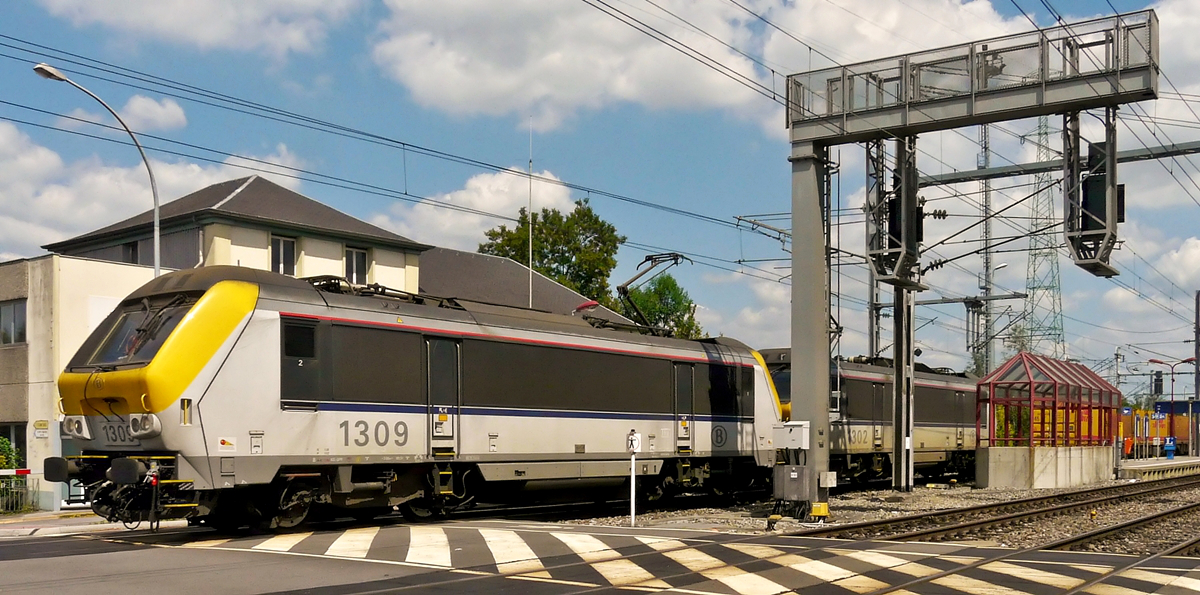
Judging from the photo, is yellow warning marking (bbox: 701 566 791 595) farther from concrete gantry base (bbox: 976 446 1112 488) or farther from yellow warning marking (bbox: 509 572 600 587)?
concrete gantry base (bbox: 976 446 1112 488)

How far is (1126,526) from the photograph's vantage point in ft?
62.2

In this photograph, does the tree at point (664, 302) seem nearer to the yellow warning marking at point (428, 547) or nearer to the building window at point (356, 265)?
the building window at point (356, 265)

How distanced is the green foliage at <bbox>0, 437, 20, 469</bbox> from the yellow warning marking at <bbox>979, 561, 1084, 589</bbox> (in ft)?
67.8

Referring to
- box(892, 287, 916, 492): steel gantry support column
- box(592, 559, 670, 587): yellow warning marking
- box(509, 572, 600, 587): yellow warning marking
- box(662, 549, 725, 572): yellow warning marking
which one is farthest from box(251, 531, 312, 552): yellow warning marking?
box(892, 287, 916, 492): steel gantry support column

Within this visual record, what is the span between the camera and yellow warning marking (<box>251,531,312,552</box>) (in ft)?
45.4

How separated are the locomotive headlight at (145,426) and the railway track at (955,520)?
8.80 metres

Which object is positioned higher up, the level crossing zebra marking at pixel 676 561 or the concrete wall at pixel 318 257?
the concrete wall at pixel 318 257

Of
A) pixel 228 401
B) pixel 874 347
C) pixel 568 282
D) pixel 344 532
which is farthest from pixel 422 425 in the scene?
pixel 568 282

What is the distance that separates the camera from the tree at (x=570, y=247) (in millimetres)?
57969

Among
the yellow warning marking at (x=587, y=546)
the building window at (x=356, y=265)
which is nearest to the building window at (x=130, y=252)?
the building window at (x=356, y=265)

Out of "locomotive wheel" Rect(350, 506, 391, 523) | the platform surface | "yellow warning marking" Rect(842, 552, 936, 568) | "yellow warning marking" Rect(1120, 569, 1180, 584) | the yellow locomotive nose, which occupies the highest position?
the yellow locomotive nose

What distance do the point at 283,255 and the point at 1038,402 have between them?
2414cm

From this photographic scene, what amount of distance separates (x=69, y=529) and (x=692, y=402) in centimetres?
1142

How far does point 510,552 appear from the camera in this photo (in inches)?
539
